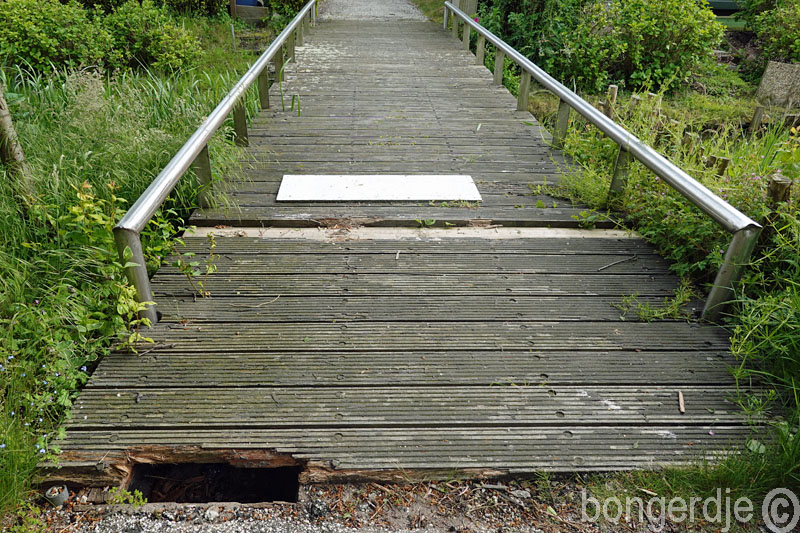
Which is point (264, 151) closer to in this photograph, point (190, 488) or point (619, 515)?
point (190, 488)

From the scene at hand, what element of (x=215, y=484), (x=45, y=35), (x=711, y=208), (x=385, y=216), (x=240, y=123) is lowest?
(x=215, y=484)

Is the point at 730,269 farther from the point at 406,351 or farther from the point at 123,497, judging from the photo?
the point at 123,497

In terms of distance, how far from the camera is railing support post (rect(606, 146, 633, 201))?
3.67 metres

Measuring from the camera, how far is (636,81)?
8.98m

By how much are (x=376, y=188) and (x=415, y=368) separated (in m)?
2.01

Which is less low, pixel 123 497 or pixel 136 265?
pixel 136 265

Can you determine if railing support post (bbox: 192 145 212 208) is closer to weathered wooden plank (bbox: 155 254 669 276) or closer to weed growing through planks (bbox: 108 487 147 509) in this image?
weathered wooden plank (bbox: 155 254 669 276)

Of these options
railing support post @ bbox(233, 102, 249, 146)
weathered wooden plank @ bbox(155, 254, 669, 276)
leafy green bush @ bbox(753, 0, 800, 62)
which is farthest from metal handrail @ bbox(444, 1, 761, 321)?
leafy green bush @ bbox(753, 0, 800, 62)

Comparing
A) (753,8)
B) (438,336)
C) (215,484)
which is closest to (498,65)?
(438,336)

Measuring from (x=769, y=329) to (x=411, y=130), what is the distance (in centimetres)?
373

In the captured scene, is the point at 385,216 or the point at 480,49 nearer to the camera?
the point at 385,216

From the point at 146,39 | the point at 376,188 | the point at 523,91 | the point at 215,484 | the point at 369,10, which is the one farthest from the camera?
the point at 369,10

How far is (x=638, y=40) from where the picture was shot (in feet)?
28.7

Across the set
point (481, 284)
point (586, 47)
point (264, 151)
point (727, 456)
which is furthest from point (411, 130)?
point (586, 47)
